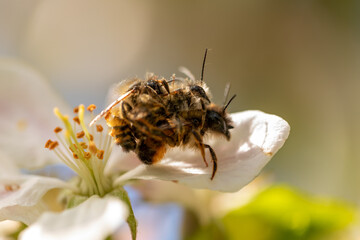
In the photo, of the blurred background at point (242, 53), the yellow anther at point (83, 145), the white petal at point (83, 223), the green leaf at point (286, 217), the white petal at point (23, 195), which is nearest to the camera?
the white petal at point (83, 223)

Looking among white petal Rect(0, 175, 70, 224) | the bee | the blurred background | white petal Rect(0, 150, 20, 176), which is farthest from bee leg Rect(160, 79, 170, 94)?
the blurred background

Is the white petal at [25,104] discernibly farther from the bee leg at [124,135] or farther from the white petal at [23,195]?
the bee leg at [124,135]

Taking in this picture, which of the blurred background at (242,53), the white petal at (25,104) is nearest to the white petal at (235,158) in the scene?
the white petal at (25,104)

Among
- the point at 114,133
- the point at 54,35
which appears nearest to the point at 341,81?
Result: the point at 54,35

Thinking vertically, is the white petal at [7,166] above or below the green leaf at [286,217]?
above

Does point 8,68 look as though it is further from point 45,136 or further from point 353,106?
point 353,106

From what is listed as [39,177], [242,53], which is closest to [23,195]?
[39,177]

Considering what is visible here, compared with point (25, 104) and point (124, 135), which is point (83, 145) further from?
point (25, 104)

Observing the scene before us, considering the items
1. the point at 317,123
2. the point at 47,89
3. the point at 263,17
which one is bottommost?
the point at 317,123
